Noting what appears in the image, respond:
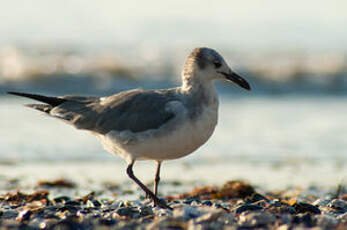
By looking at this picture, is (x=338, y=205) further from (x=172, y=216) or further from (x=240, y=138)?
(x=240, y=138)

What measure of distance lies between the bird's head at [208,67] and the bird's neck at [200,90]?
0.13 ft

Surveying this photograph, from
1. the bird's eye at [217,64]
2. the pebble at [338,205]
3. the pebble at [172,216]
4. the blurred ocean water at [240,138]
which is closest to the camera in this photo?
the pebble at [172,216]

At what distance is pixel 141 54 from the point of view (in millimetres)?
22062

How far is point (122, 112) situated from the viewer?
5.81m

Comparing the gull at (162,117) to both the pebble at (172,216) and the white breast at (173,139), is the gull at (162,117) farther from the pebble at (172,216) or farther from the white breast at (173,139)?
the pebble at (172,216)

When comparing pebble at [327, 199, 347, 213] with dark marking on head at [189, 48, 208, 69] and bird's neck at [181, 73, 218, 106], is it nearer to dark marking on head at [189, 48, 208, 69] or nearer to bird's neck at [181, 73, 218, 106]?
bird's neck at [181, 73, 218, 106]

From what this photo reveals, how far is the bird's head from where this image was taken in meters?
5.80

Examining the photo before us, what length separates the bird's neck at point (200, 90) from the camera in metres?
5.63

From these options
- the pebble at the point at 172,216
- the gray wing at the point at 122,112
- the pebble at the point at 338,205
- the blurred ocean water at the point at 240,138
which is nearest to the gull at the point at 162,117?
the gray wing at the point at 122,112

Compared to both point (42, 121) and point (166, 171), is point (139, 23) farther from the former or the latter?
point (166, 171)

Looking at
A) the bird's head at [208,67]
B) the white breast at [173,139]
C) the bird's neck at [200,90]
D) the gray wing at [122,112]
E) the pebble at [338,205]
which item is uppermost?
the bird's head at [208,67]

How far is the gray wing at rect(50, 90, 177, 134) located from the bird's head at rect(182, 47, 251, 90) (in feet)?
0.95

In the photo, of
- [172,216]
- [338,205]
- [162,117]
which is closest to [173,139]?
[162,117]

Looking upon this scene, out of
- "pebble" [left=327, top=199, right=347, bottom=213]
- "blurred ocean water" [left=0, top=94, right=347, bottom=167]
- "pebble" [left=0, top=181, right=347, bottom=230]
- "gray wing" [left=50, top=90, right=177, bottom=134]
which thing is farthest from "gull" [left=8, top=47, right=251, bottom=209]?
"blurred ocean water" [left=0, top=94, right=347, bottom=167]
